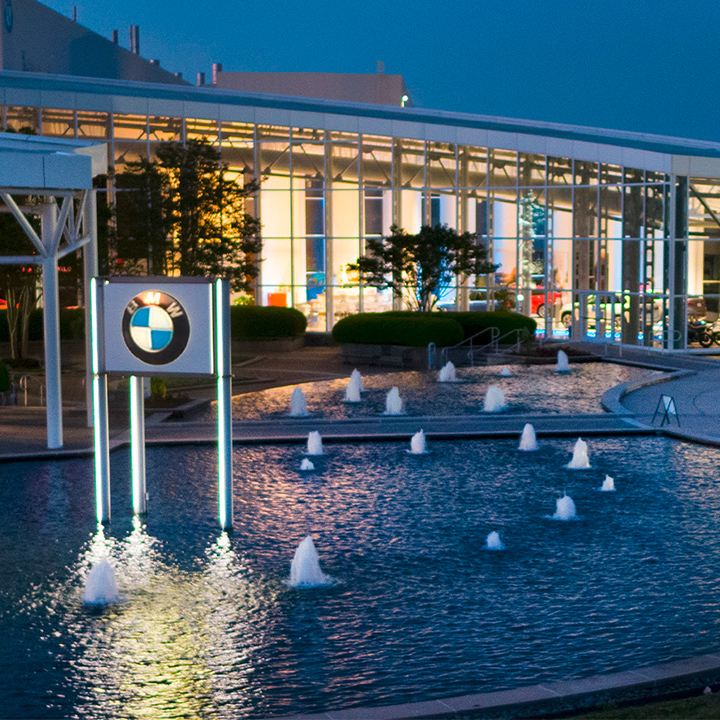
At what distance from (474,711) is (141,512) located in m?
6.64

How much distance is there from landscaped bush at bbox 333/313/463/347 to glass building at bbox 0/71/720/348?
4062 millimetres

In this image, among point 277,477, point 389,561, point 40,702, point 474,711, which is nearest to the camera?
point 474,711

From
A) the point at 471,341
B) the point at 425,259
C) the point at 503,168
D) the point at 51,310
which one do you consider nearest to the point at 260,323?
the point at 425,259

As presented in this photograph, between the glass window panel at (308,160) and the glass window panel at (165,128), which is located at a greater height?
the glass window panel at (165,128)

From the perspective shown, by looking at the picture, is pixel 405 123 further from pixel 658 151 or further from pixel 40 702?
pixel 40 702

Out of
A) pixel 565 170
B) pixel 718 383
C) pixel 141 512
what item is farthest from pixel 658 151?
pixel 141 512

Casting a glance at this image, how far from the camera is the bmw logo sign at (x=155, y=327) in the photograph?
12.0 metres

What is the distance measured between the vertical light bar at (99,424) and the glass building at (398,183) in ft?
80.1

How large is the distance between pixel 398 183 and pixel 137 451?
28.3 m

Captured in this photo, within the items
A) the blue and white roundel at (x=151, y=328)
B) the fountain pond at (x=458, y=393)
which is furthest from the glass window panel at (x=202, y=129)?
the blue and white roundel at (x=151, y=328)

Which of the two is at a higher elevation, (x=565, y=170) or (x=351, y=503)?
(x=565, y=170)

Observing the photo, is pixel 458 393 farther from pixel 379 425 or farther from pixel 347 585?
pixel 347 585

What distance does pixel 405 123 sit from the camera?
128 feet

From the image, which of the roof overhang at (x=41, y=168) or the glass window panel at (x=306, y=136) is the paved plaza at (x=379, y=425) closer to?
the roof overhang at (x=41, y=168)
